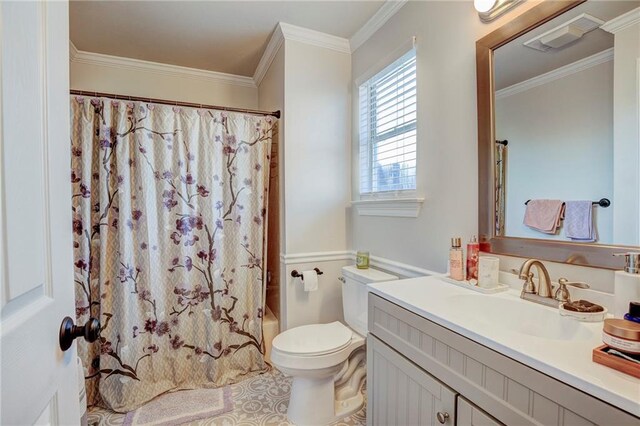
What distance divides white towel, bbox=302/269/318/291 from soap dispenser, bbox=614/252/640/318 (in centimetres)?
152

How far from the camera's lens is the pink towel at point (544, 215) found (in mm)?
1063

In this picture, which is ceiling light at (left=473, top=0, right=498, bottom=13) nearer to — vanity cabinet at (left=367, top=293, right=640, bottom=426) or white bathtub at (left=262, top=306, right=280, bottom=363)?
vanity cabinet at (left=367, top=293, right=640, bottom=426)

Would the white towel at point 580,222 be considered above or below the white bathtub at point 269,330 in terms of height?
above

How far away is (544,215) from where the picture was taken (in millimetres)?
1104

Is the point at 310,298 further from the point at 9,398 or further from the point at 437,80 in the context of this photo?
the point at 9,398

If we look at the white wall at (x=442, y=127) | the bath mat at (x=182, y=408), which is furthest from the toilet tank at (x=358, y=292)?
the bath mat at (x=182, y=408)

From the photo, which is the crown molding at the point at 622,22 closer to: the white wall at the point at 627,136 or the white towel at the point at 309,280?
the white wall at the point at 627,136

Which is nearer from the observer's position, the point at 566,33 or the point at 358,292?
the point at 566,33

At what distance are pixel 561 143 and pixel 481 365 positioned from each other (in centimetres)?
79

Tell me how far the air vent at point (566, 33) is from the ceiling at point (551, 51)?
0.01m

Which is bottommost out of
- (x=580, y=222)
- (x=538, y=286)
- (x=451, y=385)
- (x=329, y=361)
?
(x=329, y=361)

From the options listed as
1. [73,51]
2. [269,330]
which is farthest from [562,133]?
[73,51]

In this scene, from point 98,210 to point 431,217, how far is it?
1.89 metres

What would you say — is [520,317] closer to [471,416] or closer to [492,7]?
[471,416]
